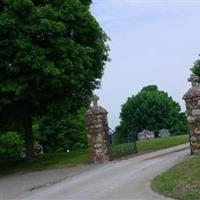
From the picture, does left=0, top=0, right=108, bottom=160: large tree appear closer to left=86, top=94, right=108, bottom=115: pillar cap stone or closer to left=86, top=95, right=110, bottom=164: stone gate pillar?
left=86, top=94, right=108, bottom=115: pillar cap stone

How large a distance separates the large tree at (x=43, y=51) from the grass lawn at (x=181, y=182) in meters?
8.91

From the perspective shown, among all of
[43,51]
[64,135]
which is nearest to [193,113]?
[43,51]

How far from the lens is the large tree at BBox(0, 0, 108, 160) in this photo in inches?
930

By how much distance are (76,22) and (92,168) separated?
694 centimetres

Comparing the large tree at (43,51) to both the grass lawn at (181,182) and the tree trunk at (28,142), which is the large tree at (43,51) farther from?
the grass lawn at (181,182)

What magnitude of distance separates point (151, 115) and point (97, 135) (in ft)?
165

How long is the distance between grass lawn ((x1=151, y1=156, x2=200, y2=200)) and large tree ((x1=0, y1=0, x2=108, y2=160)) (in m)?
8.91

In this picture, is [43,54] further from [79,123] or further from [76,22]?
[79,123]

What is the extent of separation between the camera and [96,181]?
17.7 m

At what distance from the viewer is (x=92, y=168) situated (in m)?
22.3

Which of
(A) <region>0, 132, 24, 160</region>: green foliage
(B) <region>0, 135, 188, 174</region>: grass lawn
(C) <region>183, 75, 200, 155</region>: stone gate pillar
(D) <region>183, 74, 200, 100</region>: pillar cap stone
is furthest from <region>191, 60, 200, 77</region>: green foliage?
(C) <region>183, 75, 200, 155</region>: stone gate pillar

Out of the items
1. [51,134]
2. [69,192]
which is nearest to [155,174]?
[69,192]

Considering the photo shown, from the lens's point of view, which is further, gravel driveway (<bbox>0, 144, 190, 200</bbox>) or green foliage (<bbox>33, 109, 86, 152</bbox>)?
green foliage (<bbox>33, 109, 86, 152</bbox>)

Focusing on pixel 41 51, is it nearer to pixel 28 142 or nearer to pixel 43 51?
pixel 43 51
